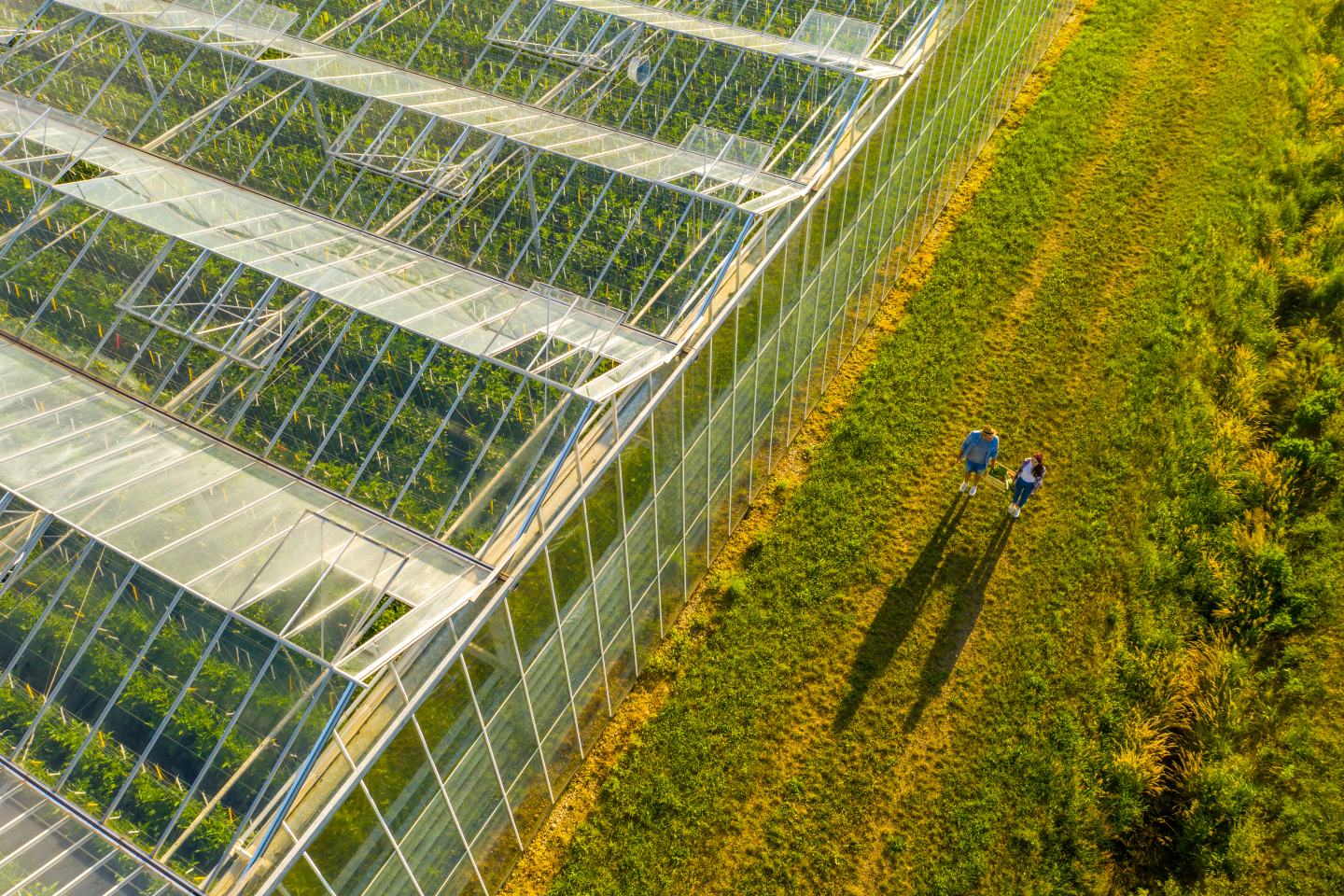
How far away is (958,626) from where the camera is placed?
14.9 m

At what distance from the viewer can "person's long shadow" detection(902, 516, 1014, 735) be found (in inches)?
557

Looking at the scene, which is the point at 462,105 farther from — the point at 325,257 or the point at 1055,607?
the point at 1055,607

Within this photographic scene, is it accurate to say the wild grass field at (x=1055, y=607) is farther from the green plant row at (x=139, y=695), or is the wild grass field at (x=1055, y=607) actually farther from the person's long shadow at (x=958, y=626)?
the green plant row at (x=139, y=695)

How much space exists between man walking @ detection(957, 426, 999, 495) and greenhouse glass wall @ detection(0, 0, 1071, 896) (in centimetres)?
320

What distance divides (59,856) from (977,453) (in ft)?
45.8

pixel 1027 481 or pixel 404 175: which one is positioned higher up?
pixel 1027 481

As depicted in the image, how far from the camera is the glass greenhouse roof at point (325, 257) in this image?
456 inches

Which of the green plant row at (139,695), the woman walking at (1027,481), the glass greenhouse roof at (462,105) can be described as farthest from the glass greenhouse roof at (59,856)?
the woman walking at (1027,481)

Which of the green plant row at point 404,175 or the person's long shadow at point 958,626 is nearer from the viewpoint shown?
the green plant row at point 404,175

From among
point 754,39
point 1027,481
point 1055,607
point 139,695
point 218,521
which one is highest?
point 754,39

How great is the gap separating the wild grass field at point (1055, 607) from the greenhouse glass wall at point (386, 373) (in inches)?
61.5

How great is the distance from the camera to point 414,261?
14.0 m

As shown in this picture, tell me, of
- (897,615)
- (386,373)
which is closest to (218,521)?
(386,373)

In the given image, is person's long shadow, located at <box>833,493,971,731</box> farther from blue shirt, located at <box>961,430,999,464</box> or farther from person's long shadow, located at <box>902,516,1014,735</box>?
blue shirt, located at <box>961,430,999,464</box>
